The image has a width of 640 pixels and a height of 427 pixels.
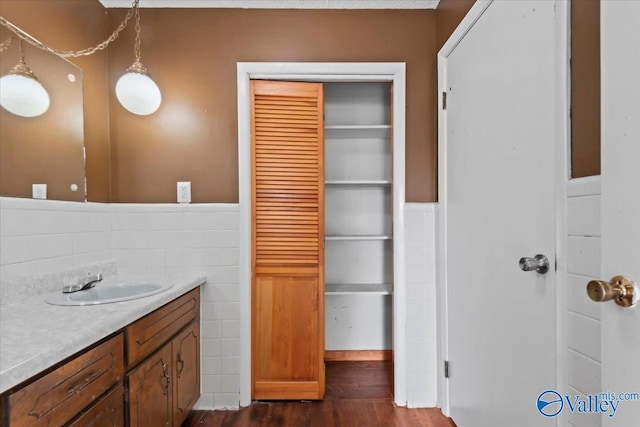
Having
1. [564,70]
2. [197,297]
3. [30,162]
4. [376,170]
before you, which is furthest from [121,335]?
[376,170]

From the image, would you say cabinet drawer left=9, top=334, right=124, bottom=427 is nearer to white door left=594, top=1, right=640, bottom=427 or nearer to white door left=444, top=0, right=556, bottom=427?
white door left=594, top=1, right=640, bottom=427

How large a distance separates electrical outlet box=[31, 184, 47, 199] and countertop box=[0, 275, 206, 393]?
44 cm

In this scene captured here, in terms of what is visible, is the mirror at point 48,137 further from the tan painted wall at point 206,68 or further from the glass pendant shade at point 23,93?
the tan painted wall at point 206,68

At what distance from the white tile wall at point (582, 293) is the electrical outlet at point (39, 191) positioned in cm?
209

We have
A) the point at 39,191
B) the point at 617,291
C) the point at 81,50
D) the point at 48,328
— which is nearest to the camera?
the point at 617,291

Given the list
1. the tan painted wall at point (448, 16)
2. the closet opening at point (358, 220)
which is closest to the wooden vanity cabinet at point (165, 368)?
the closet opening at point (358, 220)

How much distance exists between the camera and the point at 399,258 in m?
2.14

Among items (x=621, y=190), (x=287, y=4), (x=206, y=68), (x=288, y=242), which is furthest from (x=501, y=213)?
(x=206, y=68)

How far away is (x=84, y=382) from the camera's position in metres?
1.05

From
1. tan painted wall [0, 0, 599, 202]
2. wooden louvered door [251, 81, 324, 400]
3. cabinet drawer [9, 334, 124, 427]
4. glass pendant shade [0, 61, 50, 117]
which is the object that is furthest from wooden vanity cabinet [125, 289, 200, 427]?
glass pendant shade [0, 61, 50, 117]

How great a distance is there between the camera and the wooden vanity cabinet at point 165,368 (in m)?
1.36

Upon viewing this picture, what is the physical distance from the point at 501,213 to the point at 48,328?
65.3 inches

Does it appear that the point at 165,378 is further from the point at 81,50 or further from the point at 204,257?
the point at 81,50

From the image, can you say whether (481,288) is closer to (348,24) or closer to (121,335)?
(121,335)
